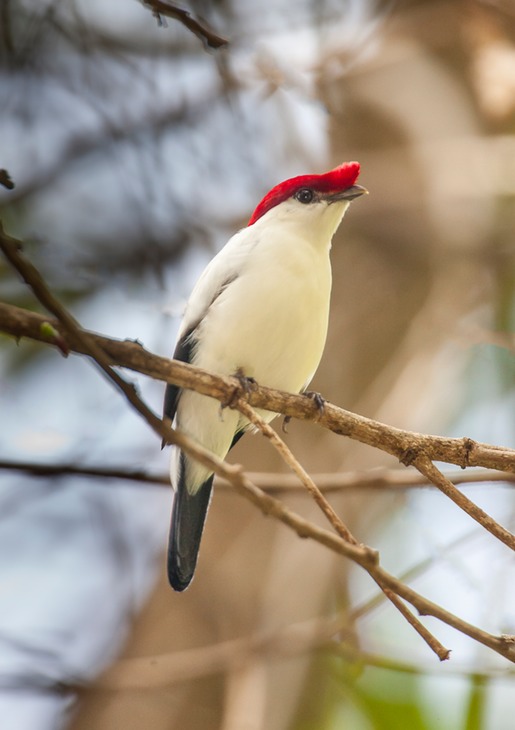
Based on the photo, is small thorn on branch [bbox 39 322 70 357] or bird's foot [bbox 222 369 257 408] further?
bird's foot [bbox 222 369 257 408]

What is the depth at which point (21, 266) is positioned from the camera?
1.40 m

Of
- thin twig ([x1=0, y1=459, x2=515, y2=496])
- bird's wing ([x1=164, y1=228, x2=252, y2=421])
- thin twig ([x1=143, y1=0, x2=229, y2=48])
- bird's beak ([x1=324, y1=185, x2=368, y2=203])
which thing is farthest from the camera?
bird's beak ([x1=324, y1=185, x2=368, y2=203])

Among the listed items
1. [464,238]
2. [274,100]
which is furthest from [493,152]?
[274,100]

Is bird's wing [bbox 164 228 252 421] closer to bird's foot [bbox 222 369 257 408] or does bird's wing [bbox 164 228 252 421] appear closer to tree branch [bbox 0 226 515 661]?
bird's foot [bbox 222 369 257 408]

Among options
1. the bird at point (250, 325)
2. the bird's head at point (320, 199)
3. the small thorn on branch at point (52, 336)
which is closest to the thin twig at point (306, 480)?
the small thorn on branch at point (52, 336)

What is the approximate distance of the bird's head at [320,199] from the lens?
318 cm

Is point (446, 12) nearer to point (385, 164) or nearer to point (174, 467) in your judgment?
point (385, 164)

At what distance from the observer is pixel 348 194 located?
10.4 feet

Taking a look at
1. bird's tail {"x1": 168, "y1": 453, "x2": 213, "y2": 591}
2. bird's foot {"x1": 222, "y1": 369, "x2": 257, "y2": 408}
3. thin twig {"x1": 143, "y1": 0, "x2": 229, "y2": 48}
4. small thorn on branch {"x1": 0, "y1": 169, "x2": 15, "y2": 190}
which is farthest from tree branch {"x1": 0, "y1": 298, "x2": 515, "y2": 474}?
bird's tail {"x1": 168, "y1": 453, "x2": 213, "y2": 591}

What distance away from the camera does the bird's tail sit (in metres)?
2.83

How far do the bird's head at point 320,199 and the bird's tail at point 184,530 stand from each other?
39.6 inches

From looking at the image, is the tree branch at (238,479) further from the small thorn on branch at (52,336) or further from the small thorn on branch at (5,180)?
the small thorn on branch at (5,180)

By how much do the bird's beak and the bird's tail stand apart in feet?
3.69

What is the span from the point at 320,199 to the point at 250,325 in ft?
2.32
